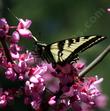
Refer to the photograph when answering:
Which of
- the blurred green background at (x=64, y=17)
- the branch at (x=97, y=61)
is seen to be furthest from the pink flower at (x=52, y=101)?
the blurred green background at (x=64, y=17)

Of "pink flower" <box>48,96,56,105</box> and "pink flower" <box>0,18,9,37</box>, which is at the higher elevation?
"pink flower" <box>0,18,9,37</box>

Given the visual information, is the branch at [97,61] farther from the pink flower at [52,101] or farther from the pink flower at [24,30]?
the pink flower at [24,30]

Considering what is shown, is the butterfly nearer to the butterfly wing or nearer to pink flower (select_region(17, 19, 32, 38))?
the butterfly wing

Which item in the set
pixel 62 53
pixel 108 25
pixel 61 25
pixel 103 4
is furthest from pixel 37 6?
pixel 62 53

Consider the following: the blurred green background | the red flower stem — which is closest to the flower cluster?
the red flower stem

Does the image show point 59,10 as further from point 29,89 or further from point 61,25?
point 29,89

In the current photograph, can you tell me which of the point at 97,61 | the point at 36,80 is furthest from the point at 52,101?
the point at 97,61

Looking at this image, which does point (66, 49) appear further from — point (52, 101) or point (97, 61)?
point (52, 101)
